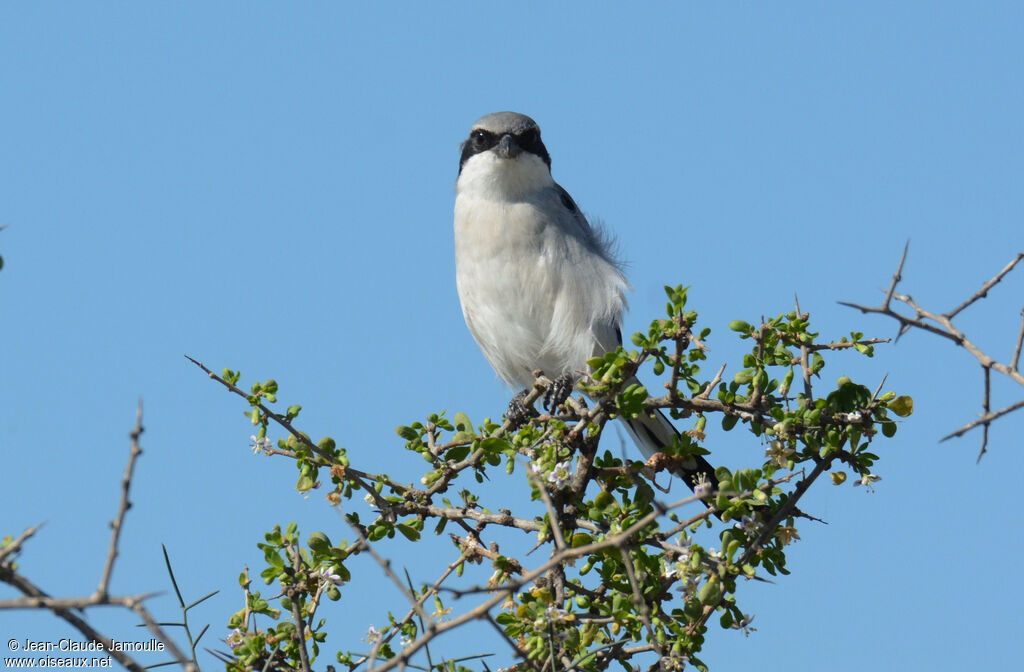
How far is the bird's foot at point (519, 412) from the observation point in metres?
4.04

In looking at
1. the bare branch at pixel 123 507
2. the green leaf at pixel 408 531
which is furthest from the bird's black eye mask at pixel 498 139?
the bare branch at pixel 123 507

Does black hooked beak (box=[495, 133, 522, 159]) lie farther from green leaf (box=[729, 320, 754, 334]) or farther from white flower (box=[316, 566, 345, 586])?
white flower (box=[316, 566, 345, 586])

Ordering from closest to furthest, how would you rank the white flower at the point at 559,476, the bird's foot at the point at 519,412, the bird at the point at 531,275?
the white flower at the point at 559,476 < the bird's foot at the point at 519,412 < the bird at the point at 531,275

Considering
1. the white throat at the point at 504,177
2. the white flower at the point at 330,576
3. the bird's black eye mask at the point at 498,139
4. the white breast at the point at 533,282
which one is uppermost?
the bird's black eye mask at the point at 498,139

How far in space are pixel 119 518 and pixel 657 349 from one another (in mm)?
1610

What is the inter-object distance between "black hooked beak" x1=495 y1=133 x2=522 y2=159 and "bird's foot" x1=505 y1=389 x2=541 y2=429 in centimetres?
121

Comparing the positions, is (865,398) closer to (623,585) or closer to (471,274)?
(623,585)

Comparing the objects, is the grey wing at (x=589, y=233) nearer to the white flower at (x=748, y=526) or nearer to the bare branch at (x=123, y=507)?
the white flower at (x=748, y=526)

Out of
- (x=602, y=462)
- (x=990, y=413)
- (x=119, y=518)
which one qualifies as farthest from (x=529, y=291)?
(x=119, y=518)

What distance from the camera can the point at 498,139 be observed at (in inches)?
225

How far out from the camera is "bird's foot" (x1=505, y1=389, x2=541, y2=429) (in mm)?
4037

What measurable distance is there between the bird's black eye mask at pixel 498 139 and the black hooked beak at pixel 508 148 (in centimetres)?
5

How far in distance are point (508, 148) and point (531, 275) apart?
0.71 meters

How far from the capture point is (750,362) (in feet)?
10.2
